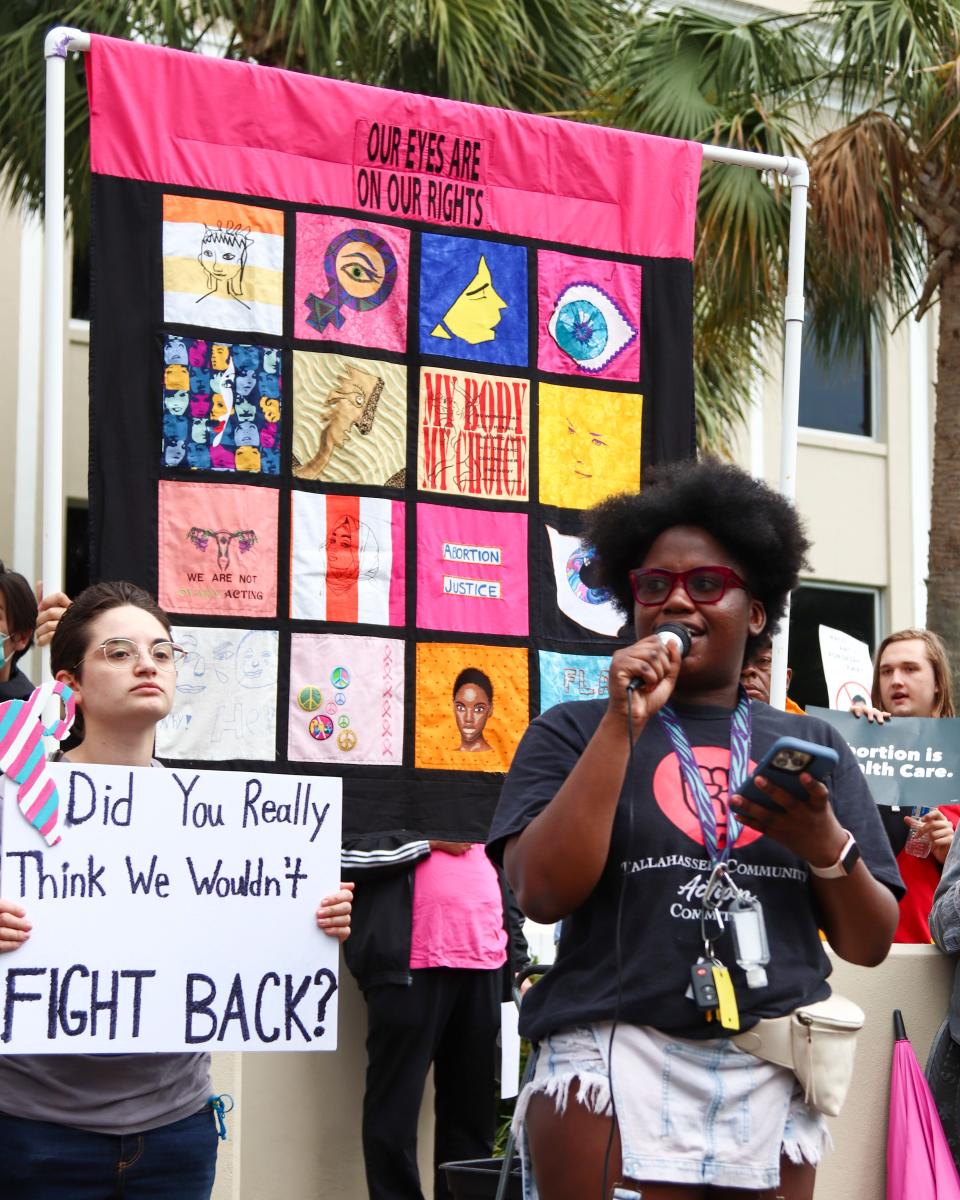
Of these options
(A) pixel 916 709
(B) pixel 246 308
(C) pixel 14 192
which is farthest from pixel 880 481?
(B) pixel 246 308

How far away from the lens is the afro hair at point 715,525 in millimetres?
3121

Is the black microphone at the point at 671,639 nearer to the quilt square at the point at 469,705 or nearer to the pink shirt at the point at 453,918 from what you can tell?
the quilt square at the point at 469,705

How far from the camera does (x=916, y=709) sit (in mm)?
5566

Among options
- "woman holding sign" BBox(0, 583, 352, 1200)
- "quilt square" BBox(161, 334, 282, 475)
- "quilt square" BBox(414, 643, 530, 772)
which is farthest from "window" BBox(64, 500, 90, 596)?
"woman holding sign" BBox(0, 583, 352, 1200)

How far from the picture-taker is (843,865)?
2.76m

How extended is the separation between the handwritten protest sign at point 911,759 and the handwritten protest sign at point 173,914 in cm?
213

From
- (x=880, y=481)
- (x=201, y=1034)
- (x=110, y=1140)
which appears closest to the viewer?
(x=110, y=1140)

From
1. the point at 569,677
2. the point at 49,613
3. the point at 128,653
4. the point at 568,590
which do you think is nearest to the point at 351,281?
the point at 568,590

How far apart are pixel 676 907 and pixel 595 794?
0.80 ft

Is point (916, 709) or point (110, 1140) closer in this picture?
point (110, 1140)

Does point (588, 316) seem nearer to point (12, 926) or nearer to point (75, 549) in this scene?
point (12, 926)

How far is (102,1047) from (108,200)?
2677mm

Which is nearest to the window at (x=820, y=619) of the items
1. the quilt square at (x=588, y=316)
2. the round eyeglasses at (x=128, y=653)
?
the quilt square at (x=588, y=316)

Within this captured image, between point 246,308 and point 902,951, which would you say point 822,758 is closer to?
point 902,951
